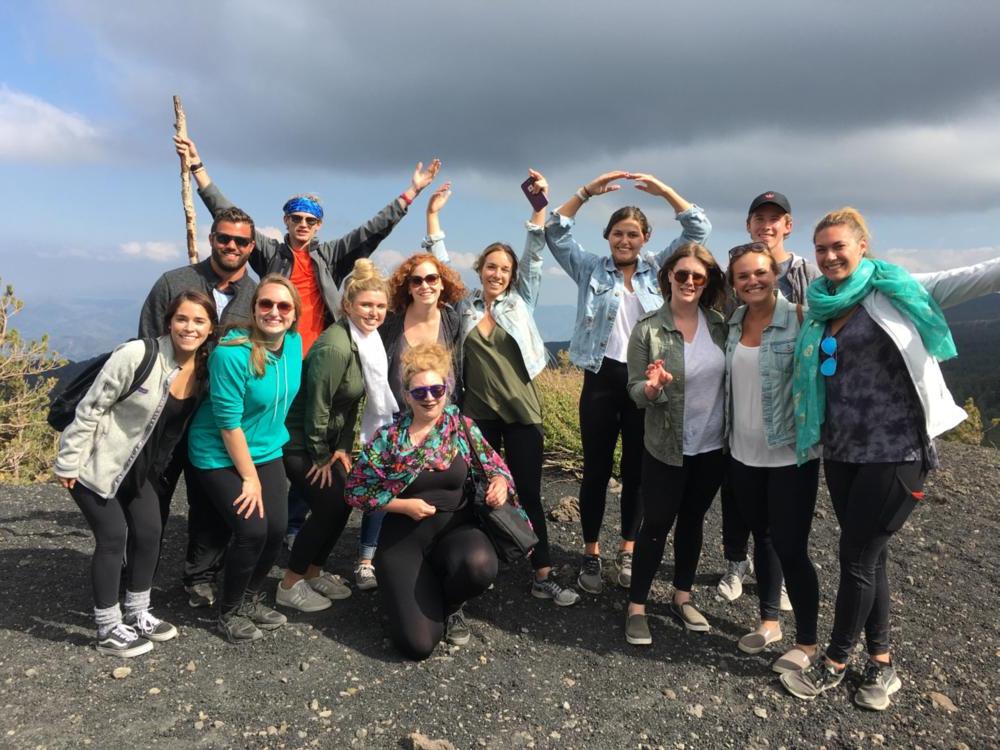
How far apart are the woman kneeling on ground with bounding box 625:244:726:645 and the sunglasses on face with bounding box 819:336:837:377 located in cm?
63

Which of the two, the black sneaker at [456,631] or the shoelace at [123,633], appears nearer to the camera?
the shoelace at [123,633]

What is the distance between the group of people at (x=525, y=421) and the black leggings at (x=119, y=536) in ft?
0.05

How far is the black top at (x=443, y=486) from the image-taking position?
434 cm

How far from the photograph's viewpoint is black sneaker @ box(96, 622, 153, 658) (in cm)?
405

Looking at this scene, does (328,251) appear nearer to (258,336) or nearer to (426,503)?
(258,336)

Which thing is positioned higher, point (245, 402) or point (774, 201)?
point (774, 201)

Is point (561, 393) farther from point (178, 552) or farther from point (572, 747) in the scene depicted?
point (572, 747)

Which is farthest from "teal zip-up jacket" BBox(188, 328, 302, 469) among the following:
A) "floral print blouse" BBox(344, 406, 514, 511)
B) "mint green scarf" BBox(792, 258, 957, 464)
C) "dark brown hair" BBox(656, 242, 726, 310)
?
"mint green scarf" BBox(792, 258, 957, 464)

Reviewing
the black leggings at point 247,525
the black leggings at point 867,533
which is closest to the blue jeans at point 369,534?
the black leggings at point 247,525

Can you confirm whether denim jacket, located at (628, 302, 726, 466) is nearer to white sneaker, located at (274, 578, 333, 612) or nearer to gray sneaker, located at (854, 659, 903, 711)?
gray sneaker, located at (854, 659, 903, 711)

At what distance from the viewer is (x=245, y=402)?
4.11m

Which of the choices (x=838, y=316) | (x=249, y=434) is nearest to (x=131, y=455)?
(x=249, y=434)

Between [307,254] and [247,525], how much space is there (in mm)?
2488

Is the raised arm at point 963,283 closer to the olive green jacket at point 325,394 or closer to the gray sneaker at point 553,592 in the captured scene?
the gray sneaker at point 553,592
